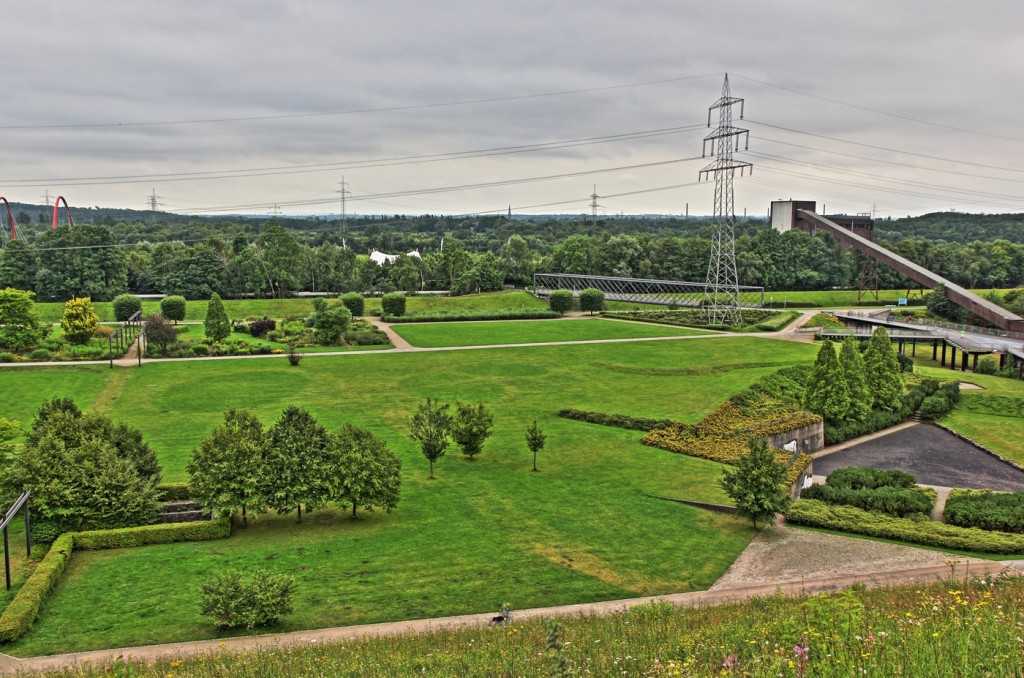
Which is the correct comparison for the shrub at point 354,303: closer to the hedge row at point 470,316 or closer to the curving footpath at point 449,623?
the hedge row at point 470,316

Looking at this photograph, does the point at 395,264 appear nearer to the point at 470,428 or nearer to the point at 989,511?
the point at 470,428

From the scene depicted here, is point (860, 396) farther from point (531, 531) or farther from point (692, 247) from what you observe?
point (692, 247)

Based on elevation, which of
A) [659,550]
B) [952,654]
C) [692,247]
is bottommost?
[659,550]

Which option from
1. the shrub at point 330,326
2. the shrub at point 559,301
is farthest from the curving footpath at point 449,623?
the shrub at point 559,301

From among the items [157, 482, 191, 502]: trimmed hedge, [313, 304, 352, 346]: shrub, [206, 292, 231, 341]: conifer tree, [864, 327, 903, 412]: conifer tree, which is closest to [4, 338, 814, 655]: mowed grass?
[157, 482, 191, 502]: trimmed hedge

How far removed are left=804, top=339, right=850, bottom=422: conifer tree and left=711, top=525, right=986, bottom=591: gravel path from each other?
17745 mm

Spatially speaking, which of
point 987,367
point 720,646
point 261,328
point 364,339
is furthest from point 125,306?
point 987,367

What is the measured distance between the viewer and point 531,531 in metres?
26.5

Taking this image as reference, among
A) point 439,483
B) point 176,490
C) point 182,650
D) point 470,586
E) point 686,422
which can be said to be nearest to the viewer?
point 182,650

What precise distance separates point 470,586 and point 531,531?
5100 millimetres

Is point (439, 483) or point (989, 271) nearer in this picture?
point (439, 483)

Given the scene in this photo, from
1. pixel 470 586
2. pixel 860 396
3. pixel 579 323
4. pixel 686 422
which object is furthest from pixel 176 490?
pixel 579 323

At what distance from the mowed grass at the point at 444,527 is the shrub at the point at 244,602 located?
0.69 m

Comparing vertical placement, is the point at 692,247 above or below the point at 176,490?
above
